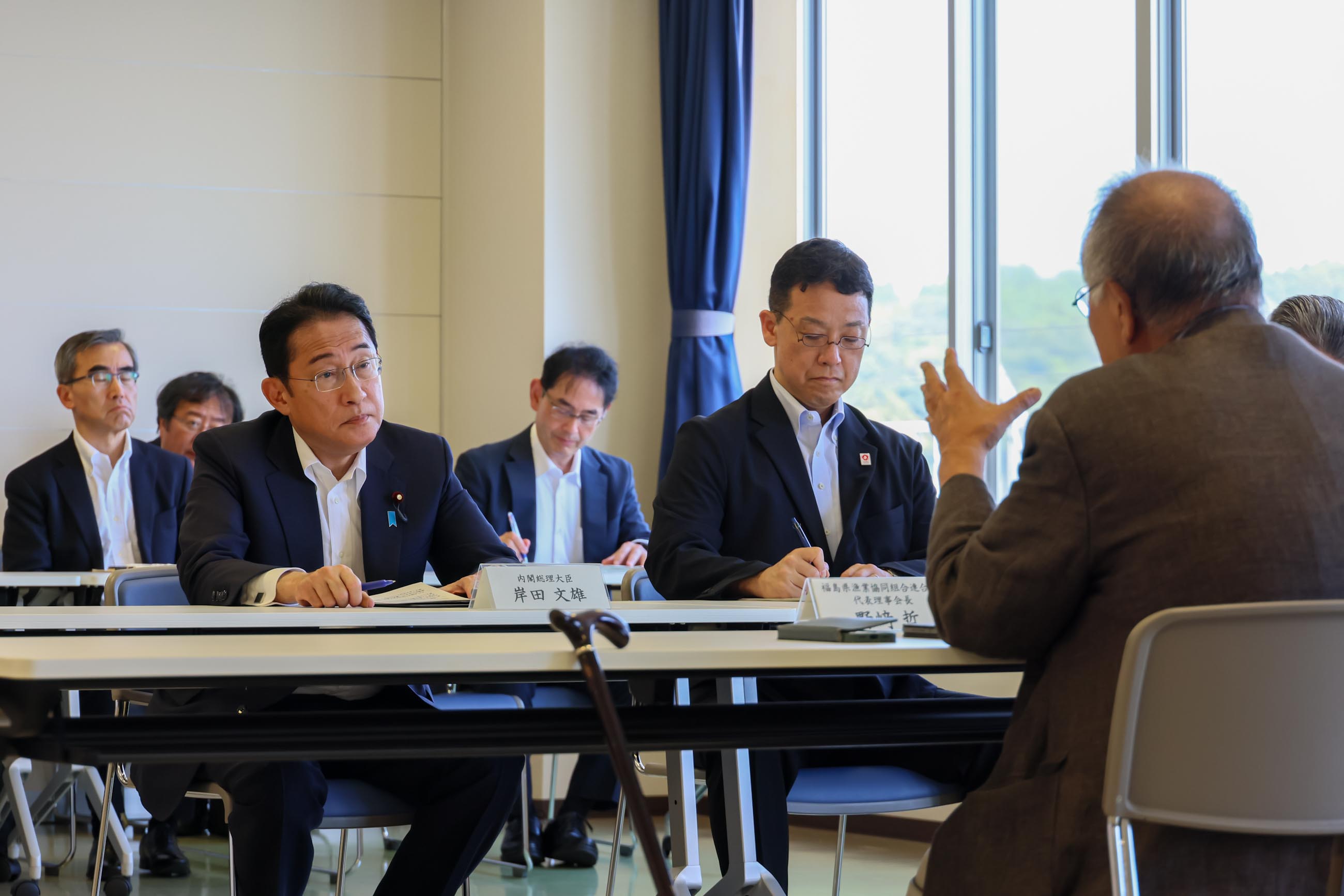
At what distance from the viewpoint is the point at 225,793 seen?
221 centimetres

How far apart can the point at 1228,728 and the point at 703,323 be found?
3.98 m

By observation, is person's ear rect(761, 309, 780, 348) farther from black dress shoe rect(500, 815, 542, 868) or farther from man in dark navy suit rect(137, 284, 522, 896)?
black dress shoe rect(500, 815, 542, 868)

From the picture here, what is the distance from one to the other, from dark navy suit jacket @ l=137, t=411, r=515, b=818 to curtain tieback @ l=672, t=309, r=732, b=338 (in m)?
2.48

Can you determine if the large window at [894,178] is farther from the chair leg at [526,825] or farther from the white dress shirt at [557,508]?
the chair leg at [526,825]

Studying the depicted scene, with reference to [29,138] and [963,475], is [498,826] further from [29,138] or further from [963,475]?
[29,138]

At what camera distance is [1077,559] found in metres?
1.48

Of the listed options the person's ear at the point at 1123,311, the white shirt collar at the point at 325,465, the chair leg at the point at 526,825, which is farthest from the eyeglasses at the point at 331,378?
the chair leg at the point at 526,825

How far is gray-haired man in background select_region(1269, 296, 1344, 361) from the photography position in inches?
101

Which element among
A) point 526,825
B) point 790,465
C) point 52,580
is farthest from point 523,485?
point 790,465

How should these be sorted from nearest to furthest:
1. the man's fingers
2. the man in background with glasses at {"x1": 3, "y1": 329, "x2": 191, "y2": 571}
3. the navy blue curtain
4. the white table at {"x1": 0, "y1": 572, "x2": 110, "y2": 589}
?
the man's fingers < the white table at {"x1": 0, "y1": 572, "x2": 110, "y2": 589} < the man in background with glasses at {"x1": 3, "y1": 329, "x2": 191, "y2": 571} < the navy blue curtain

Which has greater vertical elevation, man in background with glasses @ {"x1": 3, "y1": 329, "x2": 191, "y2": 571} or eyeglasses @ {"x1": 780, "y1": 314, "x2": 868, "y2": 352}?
eyeglasses @ {"x1": 780, "y1": 314, "x2": 868, "y2": 352}

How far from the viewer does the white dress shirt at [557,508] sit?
4949 mm

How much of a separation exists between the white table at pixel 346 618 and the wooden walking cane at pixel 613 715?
69 cm

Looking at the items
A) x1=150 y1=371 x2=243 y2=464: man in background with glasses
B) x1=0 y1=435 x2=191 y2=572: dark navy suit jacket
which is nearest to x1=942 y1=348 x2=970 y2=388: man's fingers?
x1=0 y1=435 x2=191 y2=572: dark navy suit jacket
